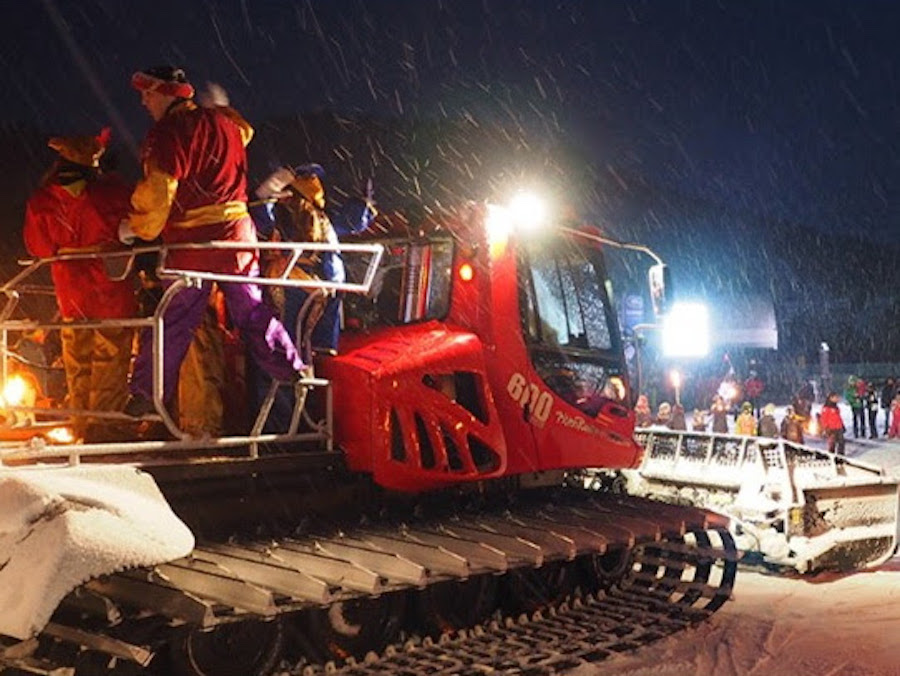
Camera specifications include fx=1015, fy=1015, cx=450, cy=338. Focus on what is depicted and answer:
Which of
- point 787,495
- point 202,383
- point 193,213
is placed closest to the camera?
point 193,213

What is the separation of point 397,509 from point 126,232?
2.27m

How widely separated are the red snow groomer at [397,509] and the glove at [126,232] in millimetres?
450

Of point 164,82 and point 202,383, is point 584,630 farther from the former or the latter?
point 164,82

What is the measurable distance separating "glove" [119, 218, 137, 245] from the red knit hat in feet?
2.39

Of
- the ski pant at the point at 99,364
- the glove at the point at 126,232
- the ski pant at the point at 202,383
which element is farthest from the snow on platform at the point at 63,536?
the ski pant at the point at 99,364

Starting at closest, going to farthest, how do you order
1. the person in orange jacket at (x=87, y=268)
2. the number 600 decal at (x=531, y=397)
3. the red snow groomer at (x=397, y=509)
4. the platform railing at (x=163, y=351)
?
the red snow groomer at (x=397, y=509) → the platform railing at (x=163, y=351) → the person in orange jacket at (x=87, y=268) → the number 600 decal at (x=531, y=397)

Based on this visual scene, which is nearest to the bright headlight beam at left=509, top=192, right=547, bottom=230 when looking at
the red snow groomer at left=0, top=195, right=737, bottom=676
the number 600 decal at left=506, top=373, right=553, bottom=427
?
the red snow groomer at left=0, top=195, right=737, bottom=676

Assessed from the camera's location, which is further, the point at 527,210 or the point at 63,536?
the point at 527,210

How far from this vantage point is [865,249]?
2665 inches

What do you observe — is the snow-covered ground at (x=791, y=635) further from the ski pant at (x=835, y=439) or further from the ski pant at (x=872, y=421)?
the ski pant at (x=872, y=421)

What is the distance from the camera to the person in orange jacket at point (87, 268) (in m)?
5.77

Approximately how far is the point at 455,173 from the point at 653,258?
133 feet

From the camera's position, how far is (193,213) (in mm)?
5129

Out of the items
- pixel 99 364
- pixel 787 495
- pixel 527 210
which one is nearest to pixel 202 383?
pixel 99 364
